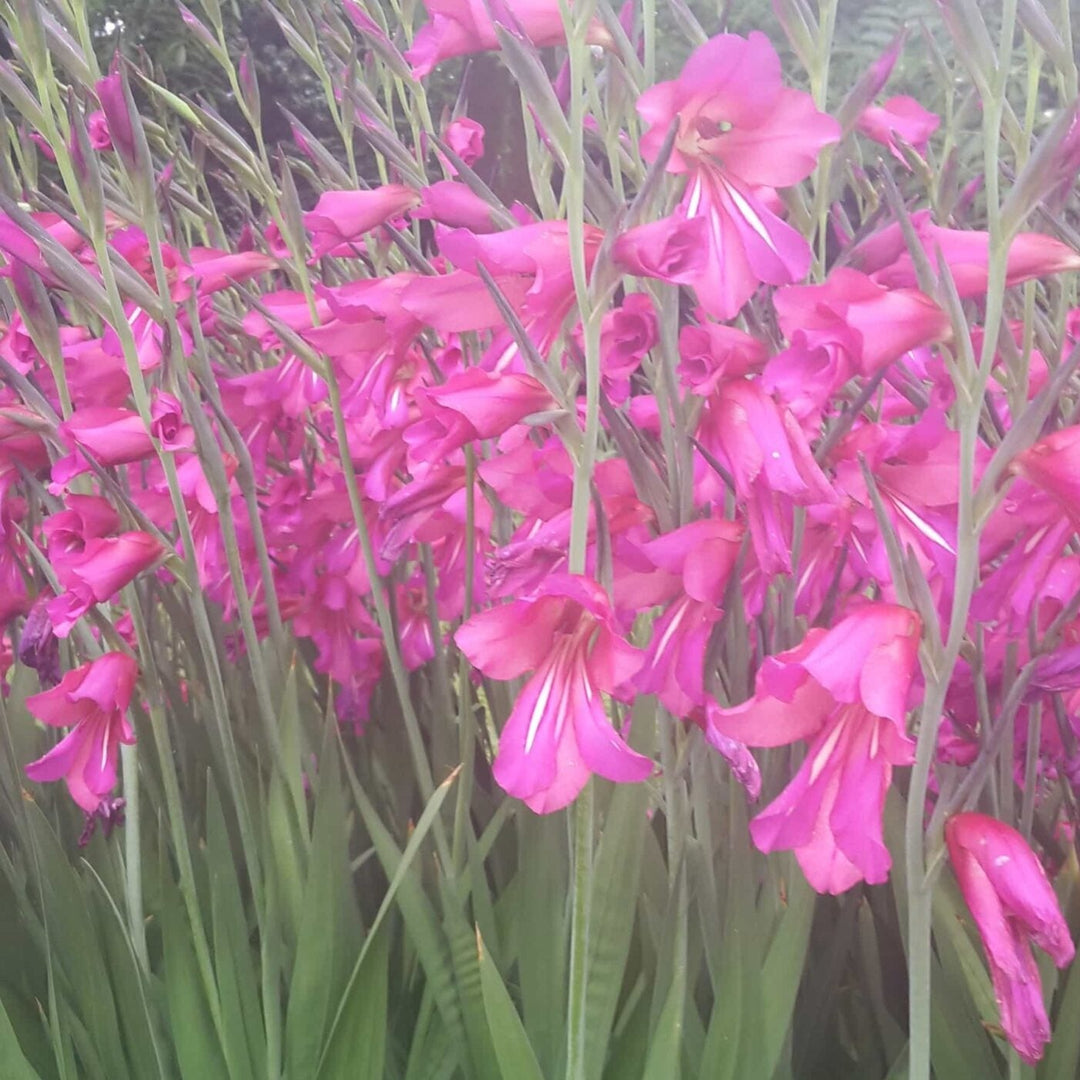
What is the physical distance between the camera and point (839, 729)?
0.61 meters

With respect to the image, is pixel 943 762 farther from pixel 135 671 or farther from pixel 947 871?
pixel 135 671

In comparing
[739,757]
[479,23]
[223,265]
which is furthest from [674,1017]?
[223,265]

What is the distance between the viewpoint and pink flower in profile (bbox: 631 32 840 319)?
2.03 ft

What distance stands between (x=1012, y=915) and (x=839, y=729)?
0.15 meters

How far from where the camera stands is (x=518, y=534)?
2.93ft

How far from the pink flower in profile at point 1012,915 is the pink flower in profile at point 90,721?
2.33ft

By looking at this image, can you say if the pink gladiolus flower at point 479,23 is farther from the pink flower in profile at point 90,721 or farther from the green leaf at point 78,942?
the green leaf at point 78,942

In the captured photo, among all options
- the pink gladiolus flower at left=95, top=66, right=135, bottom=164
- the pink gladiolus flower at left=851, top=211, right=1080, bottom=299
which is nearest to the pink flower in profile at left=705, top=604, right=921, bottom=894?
the pink gladiolus flower at left=851, top=211, right=1080, bottom=299

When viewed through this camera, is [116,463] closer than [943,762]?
No

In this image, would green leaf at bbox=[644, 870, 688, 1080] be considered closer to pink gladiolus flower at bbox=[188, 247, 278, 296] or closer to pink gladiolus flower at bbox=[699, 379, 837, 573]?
pink gladiolus flower at bbox=[699, 379, 837, 573]

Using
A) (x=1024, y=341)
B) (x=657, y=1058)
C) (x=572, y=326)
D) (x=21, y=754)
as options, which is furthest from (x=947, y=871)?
(x=21, y=754)

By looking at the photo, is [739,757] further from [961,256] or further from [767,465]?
[961,256]

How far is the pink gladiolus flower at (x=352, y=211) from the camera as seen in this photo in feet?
3.00

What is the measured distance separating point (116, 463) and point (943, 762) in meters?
0.76
